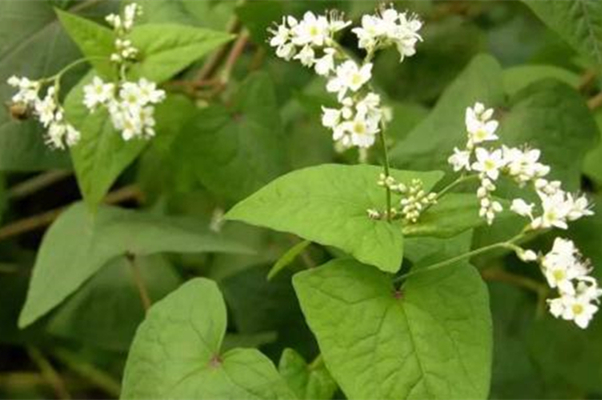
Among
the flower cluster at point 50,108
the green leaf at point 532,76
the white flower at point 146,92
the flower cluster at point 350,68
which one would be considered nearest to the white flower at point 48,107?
the flower cluster at point 50,108

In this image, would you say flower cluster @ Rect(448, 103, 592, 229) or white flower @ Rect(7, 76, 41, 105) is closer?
flower cluster @ Rect(448, 103, 592, 229)

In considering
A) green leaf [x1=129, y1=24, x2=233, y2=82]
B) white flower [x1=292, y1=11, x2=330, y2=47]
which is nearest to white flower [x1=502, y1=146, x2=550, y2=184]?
white flower [x1=292, y1=11, x2=330, y2=47]

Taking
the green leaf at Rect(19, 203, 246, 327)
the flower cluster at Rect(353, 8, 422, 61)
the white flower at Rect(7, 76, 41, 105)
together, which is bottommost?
the green leaf at Rect(19, 203, 246, 327)

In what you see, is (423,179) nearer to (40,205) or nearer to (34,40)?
(34,40)

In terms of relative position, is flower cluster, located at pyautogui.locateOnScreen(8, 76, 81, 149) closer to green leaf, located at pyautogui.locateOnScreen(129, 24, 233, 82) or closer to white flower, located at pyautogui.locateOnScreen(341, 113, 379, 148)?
green leaf, located at pyautogui.locateOnScreen(129, 24, 233, 82)

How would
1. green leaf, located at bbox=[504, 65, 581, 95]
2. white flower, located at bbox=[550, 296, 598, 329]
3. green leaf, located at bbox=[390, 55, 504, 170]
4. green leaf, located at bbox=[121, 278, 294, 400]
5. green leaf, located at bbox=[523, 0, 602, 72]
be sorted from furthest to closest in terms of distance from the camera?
green leaf, located at bbox=[504, 65, 581, 95], green leaf, located at bbox=[390, 55, 504, 170], green leaf, located at bbox=[523, 0, 602, 72], green leaf, located at bbox=[121, 278, 294, 400], white flower, located at bbox=[550, 296, 598, 329]

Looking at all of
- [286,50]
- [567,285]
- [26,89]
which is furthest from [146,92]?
[567,285]

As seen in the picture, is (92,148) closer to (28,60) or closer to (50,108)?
(50,108)
